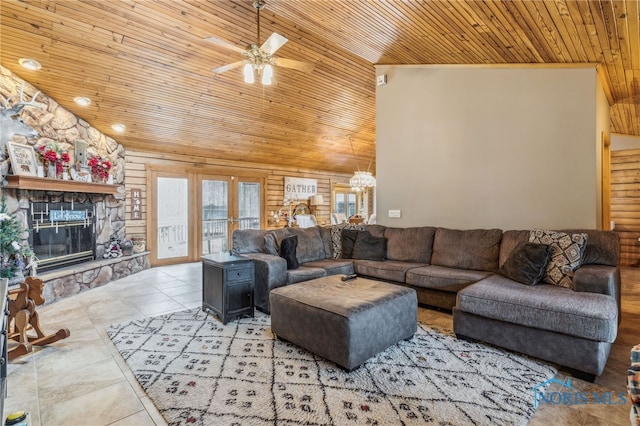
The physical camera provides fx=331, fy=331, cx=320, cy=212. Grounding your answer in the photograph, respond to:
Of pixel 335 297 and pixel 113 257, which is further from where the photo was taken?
pixel 113 257

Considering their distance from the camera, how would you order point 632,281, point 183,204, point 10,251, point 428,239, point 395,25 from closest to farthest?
point 10,251 < point 395,25 < point 428,239 < point 632,281 < point 183,204

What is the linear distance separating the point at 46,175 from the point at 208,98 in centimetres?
247

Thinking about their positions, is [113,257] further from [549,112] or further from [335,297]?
[549,112]

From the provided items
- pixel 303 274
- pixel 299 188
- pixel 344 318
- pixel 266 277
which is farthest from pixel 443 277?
pixel 299 188

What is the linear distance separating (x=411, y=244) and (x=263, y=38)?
340 centimetres

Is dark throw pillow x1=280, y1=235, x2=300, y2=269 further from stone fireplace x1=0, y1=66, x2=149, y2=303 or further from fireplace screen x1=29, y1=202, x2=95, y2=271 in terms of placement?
fireplace screen x1=29, y1=202, x2=95, y2=271

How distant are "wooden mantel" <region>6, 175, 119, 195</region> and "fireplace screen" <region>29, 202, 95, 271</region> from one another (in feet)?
1.01

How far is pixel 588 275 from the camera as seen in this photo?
Result: 2.75 metres

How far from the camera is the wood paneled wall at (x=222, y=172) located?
638 cm

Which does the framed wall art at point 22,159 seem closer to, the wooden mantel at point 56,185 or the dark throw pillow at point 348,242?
the wooden mantel at point 56,185

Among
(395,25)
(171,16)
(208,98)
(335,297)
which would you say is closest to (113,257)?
(208,98)

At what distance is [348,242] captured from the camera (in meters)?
4.78

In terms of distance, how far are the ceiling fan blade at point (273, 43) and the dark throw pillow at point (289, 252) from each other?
83.5 inches

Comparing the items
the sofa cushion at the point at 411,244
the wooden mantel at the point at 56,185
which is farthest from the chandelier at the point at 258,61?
the wooden mantel at the point at 56,185
